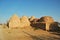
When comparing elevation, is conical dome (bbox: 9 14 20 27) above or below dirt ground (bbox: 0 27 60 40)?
above

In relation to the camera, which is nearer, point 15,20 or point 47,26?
point 47,26

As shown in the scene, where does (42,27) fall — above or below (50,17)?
below

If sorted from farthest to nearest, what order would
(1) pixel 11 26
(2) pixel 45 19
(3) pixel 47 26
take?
(2) pixel 45 19 < (1) pixel 11 26 < (3) pixel 47 26

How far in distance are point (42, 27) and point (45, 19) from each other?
5.85 metres

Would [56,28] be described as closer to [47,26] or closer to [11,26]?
[47,26]

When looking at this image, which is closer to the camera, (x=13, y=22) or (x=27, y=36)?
(x=27, y=36)

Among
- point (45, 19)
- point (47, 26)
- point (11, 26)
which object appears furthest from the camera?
point (45, 19)

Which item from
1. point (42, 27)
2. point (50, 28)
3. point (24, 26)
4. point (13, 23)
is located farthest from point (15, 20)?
point (50, 28)

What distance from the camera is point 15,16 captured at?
35.6 meters

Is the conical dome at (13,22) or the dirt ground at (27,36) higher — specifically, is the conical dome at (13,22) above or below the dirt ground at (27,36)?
above

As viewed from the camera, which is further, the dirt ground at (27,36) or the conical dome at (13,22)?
the conical dome at (13,22)

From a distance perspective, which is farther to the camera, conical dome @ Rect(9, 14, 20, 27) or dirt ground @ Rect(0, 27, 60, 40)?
conical dome @ Rect(9, 14, 20, 27)

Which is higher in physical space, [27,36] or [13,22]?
[13,22]

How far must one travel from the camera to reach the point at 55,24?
31.3 metres
